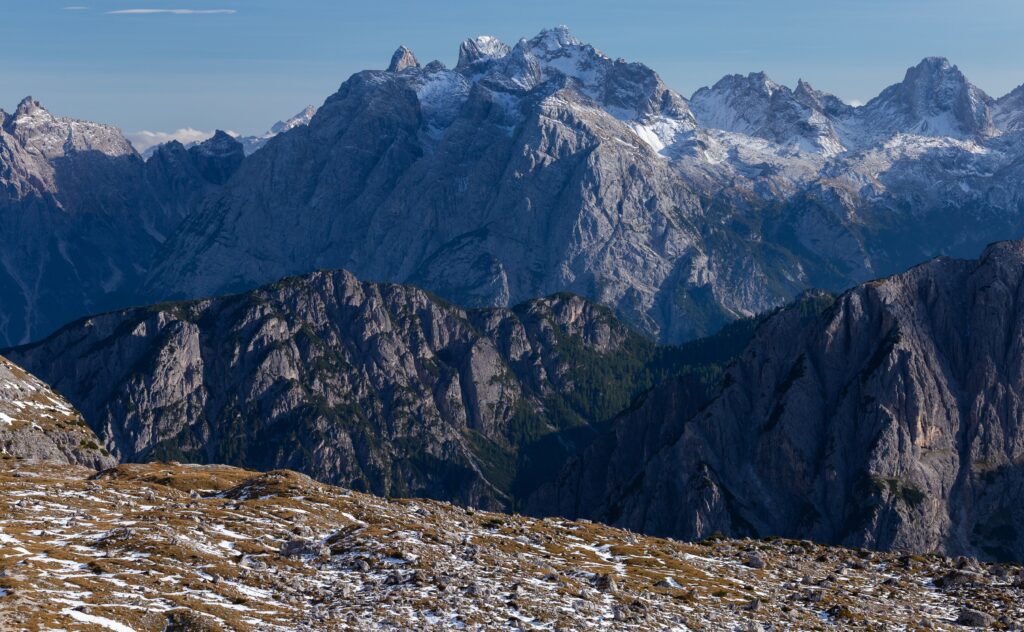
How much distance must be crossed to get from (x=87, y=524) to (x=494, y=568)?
116 feet

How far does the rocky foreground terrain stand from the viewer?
94.5m

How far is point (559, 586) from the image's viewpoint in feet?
367

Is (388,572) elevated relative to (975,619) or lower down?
lower down

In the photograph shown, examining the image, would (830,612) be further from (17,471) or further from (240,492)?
(17,471)

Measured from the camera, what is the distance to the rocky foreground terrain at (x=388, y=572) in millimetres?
94500

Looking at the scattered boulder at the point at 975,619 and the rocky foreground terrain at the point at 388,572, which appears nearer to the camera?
the rocky foreground terrain at the point at 388,572

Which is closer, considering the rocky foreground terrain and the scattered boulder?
the rocky foreground terrain

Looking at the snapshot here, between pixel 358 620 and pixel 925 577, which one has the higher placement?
pixel 925 577

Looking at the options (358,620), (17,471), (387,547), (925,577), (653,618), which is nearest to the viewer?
(358,620)

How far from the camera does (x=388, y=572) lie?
108 metres

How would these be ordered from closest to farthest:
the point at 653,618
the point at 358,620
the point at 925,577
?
the point at 358,620, the point at 653,618, the point at 925,577

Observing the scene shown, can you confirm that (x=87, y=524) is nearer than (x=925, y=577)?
Yes

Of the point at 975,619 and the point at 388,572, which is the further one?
the point at 975,619

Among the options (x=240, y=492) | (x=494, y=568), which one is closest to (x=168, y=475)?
(x=240, y=492)
